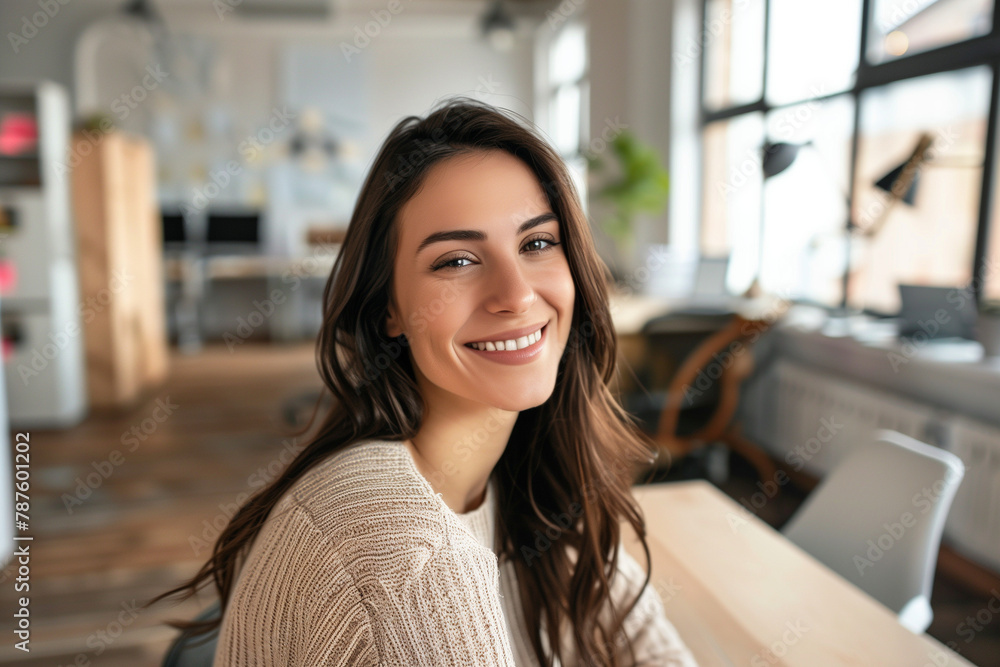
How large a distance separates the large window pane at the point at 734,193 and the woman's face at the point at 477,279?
143 inches

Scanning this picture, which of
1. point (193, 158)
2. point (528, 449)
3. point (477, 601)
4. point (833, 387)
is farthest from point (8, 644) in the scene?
point (193, 158)

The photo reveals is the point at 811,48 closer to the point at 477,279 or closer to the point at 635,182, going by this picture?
the point at 635,182

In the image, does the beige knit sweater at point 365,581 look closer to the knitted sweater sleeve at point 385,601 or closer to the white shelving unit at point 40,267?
the knitted sweater sleeve at point 385,601

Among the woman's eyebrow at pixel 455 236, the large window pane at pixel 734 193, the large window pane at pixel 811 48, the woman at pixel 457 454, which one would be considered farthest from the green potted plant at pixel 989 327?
the woman's eyebrow at pixel 455 236

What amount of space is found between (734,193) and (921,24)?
169 centimetres

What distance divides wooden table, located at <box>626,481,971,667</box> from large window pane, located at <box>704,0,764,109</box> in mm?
3717

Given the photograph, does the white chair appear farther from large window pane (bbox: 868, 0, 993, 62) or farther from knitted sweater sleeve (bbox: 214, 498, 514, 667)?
large window pane (bbox: 868, 0, 993, 62)

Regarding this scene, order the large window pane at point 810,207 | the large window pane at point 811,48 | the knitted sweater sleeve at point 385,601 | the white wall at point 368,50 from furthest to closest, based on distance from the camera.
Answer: the white wall at point 368,50, the large window pane at point 810,207, the large window pane at point 811,48, the knitted sweater sleeve at point 385,601

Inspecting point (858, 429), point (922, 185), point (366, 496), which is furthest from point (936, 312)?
point (366, 496)

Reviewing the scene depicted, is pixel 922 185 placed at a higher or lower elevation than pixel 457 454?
higher

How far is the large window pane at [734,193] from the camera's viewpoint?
4445 mm

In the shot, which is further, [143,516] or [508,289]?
[143,516]

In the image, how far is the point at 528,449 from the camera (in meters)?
1.06

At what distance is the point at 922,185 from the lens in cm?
320
